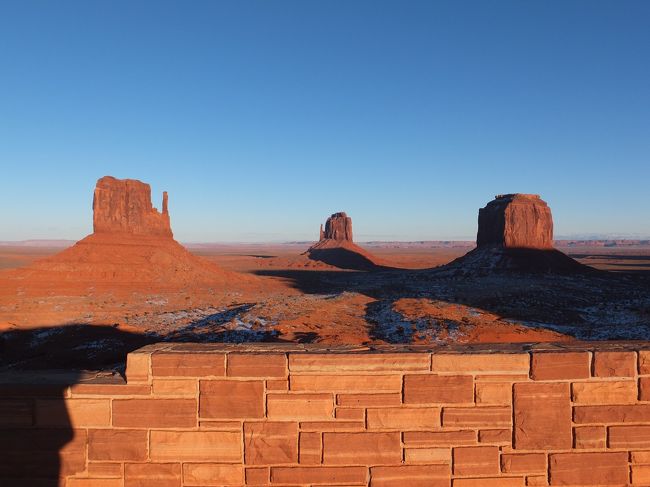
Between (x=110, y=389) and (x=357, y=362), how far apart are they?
7.31ft

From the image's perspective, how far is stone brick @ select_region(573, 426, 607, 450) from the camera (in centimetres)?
361

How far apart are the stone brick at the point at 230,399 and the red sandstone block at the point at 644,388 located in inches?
134

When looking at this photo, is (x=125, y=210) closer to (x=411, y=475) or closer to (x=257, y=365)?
(x=257, y=365)

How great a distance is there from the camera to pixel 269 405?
11.7 feet

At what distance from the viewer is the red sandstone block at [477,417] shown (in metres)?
3.58

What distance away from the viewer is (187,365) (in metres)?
3.59

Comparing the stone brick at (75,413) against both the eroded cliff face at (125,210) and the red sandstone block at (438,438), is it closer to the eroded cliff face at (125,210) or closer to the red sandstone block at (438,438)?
the red sandstone block at (438,438)

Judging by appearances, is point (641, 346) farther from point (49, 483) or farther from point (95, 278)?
point (95, 278)

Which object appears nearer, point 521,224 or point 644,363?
point 644,363

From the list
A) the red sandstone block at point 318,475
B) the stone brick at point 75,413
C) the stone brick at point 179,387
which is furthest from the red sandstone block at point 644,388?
the stone brick at point 75,413

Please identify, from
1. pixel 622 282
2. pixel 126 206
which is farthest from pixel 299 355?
pixel 126 206

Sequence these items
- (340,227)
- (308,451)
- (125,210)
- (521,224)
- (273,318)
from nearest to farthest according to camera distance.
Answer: (308,451) → (273,318) → (125,210) → (521,224) → (340,227)

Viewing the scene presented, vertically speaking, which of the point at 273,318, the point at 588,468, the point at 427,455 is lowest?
the point at 273,318

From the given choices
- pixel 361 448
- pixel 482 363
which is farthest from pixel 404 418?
pixel 482 363
